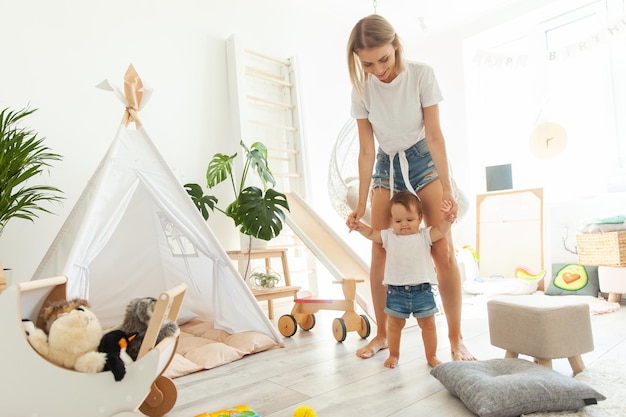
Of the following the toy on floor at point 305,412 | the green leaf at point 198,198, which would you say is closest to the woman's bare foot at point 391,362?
the toy on floor at point 305,412

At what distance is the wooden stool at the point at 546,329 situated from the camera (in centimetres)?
148

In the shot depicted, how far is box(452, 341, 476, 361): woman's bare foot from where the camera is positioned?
1738 mm

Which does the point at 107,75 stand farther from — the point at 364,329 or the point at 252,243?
the point at 364,329

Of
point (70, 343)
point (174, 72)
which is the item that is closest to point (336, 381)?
point (70, 343)

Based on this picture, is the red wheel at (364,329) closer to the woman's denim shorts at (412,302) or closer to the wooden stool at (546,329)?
the woman's denim shorts at (412,302)

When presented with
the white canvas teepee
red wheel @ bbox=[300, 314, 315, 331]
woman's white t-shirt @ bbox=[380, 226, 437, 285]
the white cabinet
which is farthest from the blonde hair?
the white cabinet

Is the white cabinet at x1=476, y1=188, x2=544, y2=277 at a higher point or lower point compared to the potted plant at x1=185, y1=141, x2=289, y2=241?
lower

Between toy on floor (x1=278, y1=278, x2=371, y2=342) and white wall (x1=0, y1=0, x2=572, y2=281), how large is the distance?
3.70ft

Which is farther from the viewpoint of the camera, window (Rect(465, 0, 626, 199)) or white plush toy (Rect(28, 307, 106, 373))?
window (Rect(465, 0, 626, 199))

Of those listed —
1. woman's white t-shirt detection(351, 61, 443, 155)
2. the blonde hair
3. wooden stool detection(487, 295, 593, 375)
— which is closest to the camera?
wooden stool detection(487, 295, 593, 375)

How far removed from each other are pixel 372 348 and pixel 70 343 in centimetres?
121

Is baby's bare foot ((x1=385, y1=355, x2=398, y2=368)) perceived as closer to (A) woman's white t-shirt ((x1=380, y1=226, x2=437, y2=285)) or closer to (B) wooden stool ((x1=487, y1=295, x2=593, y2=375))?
(A) woman's white t-shirt ((x1=380, y1=226, x2=437, y2=285))

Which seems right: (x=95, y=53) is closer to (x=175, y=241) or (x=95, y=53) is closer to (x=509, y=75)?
(x=175, y=241)

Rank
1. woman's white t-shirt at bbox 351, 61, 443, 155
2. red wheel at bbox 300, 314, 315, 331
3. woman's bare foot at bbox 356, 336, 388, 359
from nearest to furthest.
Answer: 1. woman's white t-shirt at bbox 351, 61, 443, 155
2. woman's bare foot at bbox 356, 336, 388, 359
3. red wheel at bbox 300, 314, 315, 331
